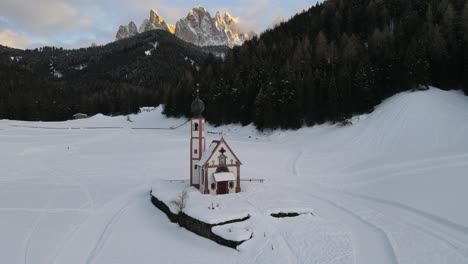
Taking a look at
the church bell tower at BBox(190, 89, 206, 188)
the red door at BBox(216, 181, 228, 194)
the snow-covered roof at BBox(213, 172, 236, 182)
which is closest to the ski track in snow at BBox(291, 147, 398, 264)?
the snow-covered roof at BBox(213, 172, 236, 182)

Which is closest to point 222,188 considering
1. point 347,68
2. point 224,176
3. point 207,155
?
point 224,176

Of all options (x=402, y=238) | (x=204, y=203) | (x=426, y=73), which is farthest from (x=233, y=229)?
(x=426, y=73)

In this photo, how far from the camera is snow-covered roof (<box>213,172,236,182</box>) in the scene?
29.6 m

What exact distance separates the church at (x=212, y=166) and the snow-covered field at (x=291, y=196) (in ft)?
6.30

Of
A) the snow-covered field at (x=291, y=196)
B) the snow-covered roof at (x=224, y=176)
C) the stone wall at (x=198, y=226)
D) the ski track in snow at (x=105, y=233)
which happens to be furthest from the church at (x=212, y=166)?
the ski track in snow at (x=105, y=233)

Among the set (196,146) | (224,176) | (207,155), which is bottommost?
(224,176)

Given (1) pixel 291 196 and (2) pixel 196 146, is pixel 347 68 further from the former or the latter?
(2) pixel 196 146

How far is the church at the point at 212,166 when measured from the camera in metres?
29.8

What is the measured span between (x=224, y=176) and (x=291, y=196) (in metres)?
5.45

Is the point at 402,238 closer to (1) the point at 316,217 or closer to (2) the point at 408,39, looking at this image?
(1) the point at 316,217

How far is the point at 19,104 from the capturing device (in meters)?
112

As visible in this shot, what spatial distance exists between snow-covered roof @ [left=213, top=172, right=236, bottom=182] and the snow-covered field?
5.87 feet

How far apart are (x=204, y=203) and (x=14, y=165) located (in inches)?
1246

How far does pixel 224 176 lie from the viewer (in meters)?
29.9
